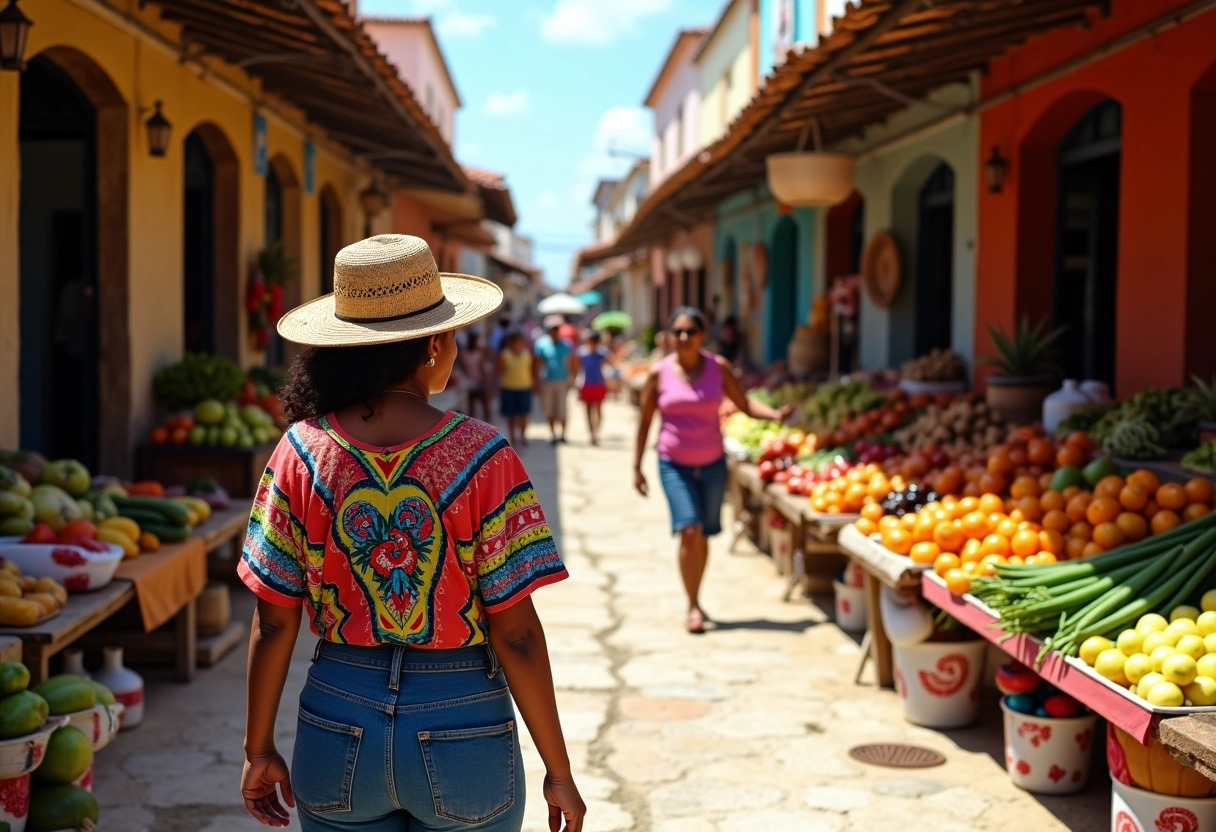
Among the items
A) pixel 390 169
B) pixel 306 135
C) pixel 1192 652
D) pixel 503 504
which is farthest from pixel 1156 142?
pixel 390 169

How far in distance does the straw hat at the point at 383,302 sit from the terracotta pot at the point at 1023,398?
6.42m

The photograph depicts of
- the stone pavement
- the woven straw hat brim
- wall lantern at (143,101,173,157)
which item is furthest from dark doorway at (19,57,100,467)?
the woven straw hat brim

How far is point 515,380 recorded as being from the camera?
58.2 ft

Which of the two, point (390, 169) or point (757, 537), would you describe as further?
point (390, 169)

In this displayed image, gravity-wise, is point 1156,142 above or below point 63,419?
above

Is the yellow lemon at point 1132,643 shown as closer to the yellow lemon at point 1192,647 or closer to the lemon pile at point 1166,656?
the lemon pile at point 1166,656

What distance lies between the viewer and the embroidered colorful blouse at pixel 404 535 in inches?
103

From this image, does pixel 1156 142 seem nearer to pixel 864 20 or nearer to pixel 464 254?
pixel 864 20

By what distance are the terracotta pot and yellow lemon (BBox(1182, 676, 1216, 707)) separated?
475 cm

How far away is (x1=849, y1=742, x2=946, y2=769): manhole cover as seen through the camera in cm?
548

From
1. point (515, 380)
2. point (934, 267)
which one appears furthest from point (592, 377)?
point (934, 267)

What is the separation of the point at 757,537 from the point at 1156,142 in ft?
16.3

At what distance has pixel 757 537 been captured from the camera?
11219mm

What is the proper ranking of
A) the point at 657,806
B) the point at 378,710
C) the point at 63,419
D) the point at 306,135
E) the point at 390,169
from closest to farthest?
1. the point at 378,710
2. the point at 657,806
3. the point at 63,419
4. the point at 306,135
5. the point at 390,169
